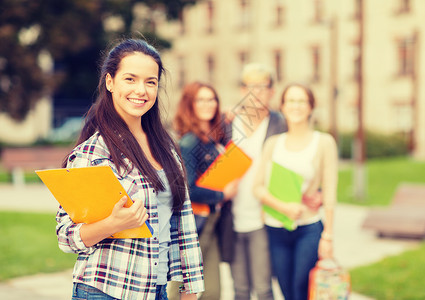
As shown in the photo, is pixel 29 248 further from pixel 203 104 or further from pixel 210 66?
pixel 210 66

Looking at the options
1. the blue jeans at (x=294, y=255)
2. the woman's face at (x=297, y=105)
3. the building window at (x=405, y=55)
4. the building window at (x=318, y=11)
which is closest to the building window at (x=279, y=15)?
the building window at (x=318, y=11)

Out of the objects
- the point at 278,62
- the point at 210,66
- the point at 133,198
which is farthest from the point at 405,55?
the point at 133,198

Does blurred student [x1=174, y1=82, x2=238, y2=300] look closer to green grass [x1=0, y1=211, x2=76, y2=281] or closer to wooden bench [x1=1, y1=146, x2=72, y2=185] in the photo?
green grass [x1=0, y1=211, x2=76, y2=281]

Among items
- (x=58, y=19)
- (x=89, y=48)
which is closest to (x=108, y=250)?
(x=58, y=19)

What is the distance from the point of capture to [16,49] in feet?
48.1

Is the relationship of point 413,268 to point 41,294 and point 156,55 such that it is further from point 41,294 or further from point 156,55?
point 156,55

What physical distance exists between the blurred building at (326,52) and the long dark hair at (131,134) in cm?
2390

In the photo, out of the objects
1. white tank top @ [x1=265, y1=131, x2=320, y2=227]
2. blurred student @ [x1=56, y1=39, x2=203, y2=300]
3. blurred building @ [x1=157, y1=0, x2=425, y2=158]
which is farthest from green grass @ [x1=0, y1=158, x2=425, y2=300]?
blurred building @ [x1=157, y1=0, x2=425, y2=158]

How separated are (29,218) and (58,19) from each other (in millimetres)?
6518

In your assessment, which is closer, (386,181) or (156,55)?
(156,55)

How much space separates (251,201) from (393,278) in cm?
264

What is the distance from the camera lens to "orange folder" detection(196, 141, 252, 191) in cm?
386

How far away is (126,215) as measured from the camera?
2.11m

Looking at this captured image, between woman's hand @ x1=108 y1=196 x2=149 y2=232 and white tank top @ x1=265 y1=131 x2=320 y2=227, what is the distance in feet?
6.71
